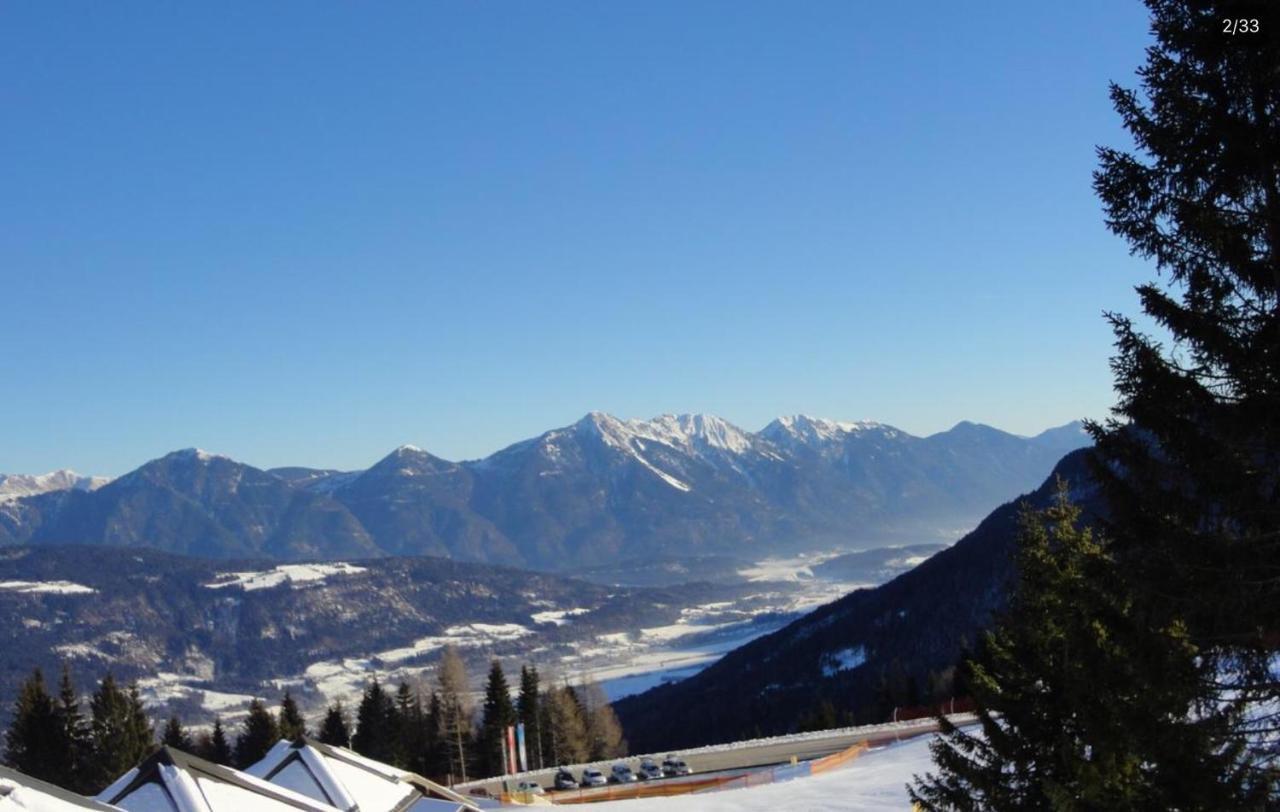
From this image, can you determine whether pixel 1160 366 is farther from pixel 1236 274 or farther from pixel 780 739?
pixel 780 739

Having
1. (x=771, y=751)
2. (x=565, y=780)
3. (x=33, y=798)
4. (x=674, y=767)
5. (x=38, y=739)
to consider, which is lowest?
(x=565, y=780)

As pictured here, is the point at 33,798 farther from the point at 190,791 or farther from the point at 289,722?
the point at 289,722

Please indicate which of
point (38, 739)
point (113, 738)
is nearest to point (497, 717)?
point (113, 738)

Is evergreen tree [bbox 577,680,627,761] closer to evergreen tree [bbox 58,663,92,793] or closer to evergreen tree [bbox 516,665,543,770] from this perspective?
evergreen tree [bbox 516,665,543,770]

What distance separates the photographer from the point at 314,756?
3831 cm

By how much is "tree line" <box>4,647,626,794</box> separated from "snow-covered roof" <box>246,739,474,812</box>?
3188 centimetres

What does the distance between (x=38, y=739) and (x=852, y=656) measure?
Answer: 428 feet

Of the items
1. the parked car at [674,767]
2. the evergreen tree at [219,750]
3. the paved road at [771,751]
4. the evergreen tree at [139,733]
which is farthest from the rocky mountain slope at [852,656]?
the evergreen tree at [139,733]

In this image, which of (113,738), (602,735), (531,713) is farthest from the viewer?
(602,735)

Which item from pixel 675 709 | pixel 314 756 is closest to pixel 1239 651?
pixel 314 756

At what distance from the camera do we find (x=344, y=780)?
123 feet

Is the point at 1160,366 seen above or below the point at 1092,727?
above

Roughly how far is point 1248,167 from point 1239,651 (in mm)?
4948

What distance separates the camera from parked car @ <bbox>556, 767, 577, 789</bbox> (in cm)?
6216
